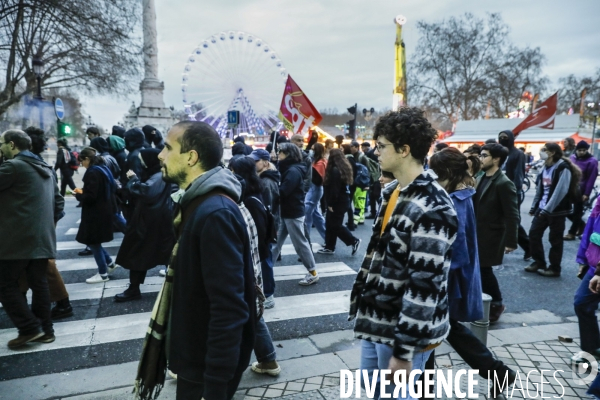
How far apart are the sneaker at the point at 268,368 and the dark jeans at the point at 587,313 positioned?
2.24 metres

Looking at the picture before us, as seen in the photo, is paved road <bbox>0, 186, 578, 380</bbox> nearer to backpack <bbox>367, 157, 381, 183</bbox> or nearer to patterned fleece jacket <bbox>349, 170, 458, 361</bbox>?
patterned fleece jacket <bbox>349, 170, 458, 361</bbox>

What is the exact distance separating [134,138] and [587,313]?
5544mm

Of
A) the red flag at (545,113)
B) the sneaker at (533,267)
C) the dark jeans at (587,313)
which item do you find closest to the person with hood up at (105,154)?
the dark jeans at (587,313)

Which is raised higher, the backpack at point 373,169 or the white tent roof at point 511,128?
the white tent roof at point 511,128

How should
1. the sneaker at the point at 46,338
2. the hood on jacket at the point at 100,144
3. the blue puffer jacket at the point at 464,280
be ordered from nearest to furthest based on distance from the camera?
1. the blue puffer jacket at the point at 464,280
2. the sneaker at the point at 46,338
3. the hood on jacket at the point at 100,144

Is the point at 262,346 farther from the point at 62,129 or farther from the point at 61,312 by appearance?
the point at 62,129

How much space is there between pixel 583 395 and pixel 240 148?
4896mm

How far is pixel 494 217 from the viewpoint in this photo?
4250 mm

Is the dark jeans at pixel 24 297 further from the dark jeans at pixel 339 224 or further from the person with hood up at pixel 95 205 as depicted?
the dark jeans at pixel 339 224

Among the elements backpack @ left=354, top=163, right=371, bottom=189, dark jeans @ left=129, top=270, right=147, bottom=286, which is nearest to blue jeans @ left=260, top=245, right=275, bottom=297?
dark jeans @ left=129, top=270, right=147, bottom=286

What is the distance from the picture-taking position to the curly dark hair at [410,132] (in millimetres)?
1947

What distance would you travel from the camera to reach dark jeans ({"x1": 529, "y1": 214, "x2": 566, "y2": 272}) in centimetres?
589

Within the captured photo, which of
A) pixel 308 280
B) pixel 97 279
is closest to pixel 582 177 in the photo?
pixel 308 280

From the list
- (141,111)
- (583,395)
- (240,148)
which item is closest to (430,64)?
(141,111)
